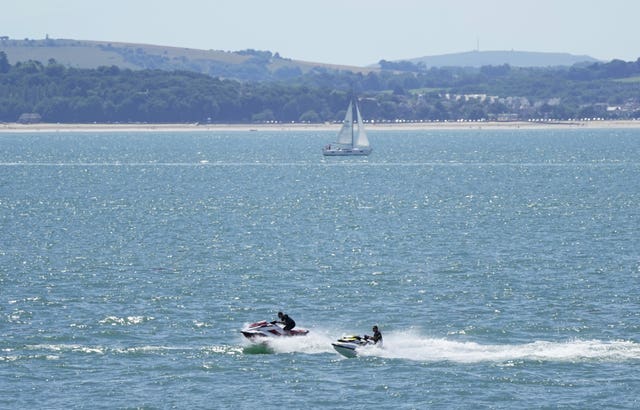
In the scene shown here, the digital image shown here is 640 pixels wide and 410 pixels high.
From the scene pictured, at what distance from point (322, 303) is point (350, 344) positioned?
12805mm

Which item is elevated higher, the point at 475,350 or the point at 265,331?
the point at 265,331

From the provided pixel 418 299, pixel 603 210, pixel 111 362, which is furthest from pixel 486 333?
pixel 603 210

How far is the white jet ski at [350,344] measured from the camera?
A: 61.0 metres

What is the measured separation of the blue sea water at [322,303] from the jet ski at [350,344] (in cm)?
46

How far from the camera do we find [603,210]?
407 feet

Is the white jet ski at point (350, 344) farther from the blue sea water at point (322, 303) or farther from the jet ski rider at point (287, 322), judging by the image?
the jet ski rider at point (287, 322)

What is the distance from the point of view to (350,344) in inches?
2400

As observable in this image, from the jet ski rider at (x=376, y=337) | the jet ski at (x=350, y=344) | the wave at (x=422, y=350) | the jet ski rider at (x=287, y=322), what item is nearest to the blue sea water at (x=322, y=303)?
the wave at (x=422, y=350)

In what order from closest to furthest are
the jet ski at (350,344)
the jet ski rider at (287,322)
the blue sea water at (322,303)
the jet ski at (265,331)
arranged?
the blue sea water at (322,303), the jet ski at (350,344), the jet ski at (265,331), the jet ski rider at (287,322)

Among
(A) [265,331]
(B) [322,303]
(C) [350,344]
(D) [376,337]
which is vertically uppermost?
(D) [376,337]

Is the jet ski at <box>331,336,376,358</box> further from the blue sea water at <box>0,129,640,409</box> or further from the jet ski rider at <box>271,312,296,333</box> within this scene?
the jet ski rider at <box>271,312,296,333</box>

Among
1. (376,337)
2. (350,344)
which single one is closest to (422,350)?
(376,337)

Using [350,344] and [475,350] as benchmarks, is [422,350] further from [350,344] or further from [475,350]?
[350,344]

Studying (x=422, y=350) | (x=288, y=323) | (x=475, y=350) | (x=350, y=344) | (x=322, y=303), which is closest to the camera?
(x=350, y=344)
